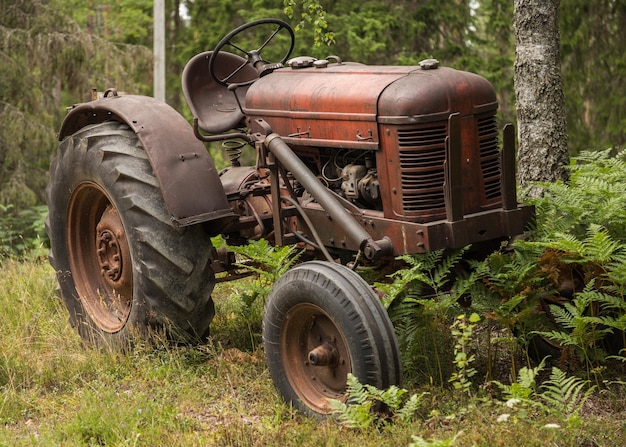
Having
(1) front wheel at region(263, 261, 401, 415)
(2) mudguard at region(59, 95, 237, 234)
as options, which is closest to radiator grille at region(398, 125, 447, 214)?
(1) front wheel at region(263, 261, 401, 415)

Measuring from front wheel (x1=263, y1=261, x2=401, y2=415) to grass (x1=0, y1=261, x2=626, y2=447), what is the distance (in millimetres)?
166

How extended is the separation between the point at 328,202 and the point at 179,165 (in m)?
0.96

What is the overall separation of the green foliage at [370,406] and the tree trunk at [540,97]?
261 cm

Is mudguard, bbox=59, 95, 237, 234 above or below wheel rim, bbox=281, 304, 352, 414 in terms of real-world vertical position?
above

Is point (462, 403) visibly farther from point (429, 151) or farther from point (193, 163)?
point (193, 163)

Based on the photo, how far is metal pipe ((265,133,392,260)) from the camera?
4.41 m

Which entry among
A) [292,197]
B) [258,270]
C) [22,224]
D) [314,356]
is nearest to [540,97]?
[292,197]

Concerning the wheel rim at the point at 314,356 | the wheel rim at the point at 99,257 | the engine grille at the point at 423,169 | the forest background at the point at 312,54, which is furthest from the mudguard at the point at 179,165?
the forest background at the point at 312,54

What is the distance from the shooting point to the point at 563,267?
15.6 ft

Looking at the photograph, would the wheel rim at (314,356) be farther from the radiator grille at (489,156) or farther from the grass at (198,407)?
the radiator grille at (489,156)

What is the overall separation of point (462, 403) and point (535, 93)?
2.64 metres

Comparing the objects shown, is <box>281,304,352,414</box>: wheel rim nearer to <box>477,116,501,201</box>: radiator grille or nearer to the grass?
the grass

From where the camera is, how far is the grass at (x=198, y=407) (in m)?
3.88

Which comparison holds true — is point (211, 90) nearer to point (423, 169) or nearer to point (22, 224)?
point (423, 169)
